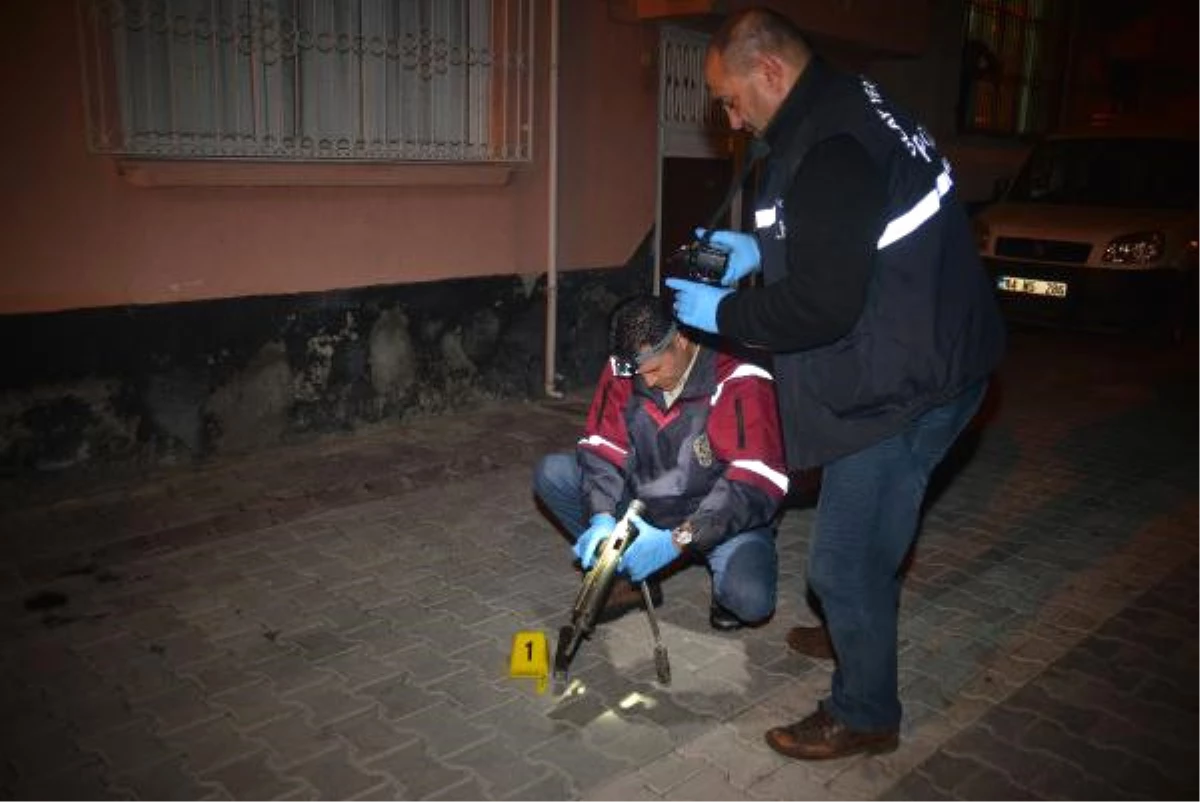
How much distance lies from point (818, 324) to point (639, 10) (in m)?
5.54

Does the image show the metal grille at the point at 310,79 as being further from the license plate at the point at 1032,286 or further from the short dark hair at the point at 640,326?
the license plate at the point at 1032,286

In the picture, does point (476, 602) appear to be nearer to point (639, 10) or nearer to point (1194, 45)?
point (639, 10)

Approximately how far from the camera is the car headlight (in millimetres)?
9508

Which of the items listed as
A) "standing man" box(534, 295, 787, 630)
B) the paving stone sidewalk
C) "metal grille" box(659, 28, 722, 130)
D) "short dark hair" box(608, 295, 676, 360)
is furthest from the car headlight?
"short dark hair" box(608, 295, 676, 360)

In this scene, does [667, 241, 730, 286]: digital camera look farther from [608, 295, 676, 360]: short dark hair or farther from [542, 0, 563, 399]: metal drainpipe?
[542, 0, 563, 399]: metal drainpipe

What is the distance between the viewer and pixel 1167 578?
4457mm

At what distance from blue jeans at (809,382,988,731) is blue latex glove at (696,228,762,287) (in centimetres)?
74

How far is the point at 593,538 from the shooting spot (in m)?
3.47

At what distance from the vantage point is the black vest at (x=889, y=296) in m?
2.56

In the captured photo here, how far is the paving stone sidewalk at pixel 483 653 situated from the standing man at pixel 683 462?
1.13ft

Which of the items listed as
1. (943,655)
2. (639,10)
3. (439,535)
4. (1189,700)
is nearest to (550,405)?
(439,535)

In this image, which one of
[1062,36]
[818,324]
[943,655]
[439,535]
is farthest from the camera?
[1062,36]

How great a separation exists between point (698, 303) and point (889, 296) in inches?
23.9

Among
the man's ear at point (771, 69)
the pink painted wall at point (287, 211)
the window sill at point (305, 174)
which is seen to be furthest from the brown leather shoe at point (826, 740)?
the window sill at point (305, 174)
